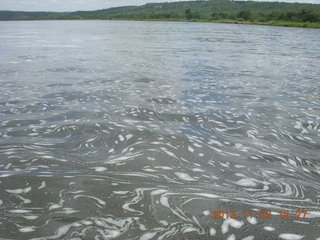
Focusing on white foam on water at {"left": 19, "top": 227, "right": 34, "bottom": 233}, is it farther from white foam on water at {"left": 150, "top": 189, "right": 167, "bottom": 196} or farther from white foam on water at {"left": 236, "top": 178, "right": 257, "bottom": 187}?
white foam on water at {"left": 236, "top": 178, "right": 257, "bottom": 187}

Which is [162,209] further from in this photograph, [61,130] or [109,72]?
[109,72]

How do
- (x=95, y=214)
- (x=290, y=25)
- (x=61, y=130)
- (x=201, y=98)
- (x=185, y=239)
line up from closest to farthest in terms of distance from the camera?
(x=185, y=239), (x=95, y=214), (x=61, y=130), (x=201, y=98), (x=290, y=25)

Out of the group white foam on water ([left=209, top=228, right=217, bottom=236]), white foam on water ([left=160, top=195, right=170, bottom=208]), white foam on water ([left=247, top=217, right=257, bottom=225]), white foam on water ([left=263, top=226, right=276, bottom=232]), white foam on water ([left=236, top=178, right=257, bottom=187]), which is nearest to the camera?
white foam on water ([left=209, top=228, right=217, bottom=236])

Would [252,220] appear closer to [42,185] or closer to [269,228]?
[269,228]

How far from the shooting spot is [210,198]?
555cm

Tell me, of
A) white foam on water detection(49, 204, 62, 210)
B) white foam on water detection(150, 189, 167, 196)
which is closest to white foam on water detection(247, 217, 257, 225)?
white foam on water detection(150, 189, 167, 196)

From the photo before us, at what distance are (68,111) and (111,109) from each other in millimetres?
1714

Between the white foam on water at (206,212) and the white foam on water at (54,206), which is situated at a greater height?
the white foam on water at (54,206)

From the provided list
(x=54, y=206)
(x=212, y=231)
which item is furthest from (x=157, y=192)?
(x=54, y=206)

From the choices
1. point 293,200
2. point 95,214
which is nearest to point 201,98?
point 293,200

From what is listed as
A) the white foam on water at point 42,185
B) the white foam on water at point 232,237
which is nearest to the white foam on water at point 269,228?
the white foam on water at point 232,237
